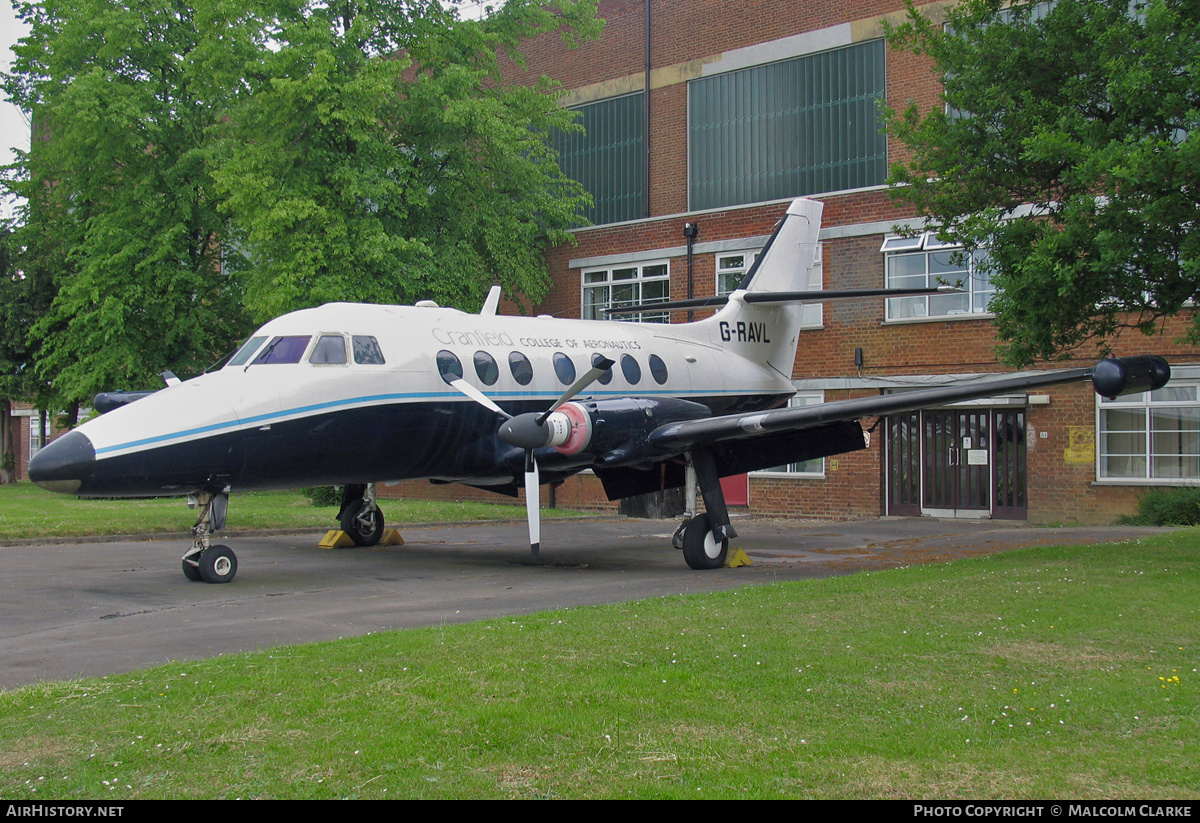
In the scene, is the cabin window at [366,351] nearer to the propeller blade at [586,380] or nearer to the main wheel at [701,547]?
the propeller blade at [586,380]

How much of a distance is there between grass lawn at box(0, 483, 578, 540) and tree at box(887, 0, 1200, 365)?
44.5 ft

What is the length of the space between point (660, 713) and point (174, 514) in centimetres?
1928

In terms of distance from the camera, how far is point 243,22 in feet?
75.3

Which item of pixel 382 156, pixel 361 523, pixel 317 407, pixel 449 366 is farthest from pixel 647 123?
pixel 317 407

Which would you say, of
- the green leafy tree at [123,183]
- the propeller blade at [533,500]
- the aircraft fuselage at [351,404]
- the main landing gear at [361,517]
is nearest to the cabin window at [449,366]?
the aircraft fuselage at [351,404]

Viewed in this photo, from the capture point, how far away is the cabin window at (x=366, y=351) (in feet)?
46.0

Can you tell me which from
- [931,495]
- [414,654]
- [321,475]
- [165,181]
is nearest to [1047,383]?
[414,654]

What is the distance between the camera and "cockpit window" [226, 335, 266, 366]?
44.6 ft

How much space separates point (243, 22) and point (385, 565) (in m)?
14.1

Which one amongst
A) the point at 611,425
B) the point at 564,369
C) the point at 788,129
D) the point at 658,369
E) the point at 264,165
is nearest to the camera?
the point at 611,425

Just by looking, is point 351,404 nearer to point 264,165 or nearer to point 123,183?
point 264,165

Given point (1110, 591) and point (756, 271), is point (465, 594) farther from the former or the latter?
point (756, 271)

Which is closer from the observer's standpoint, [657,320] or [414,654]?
[414,654]

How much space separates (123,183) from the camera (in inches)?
1133
